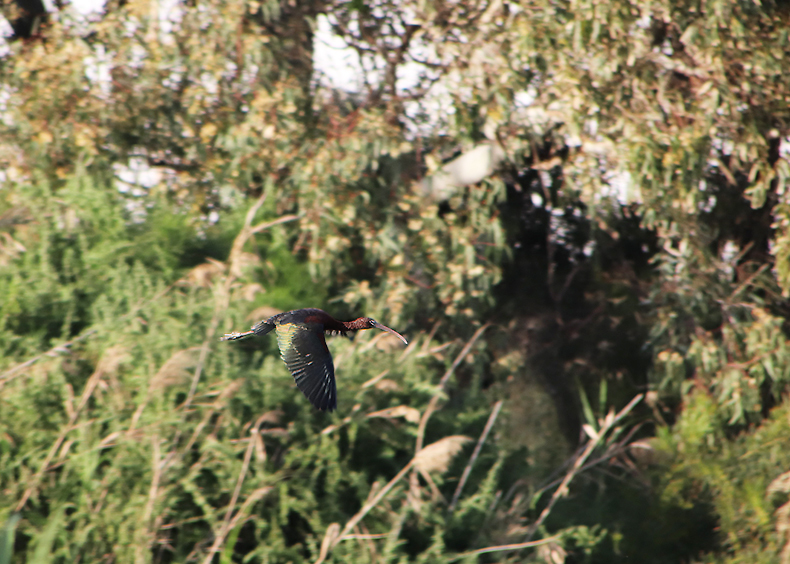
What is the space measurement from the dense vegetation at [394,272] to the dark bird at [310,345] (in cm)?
151

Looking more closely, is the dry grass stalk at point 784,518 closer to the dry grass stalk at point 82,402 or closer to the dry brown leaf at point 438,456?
the dry brown leaf at point 438,456

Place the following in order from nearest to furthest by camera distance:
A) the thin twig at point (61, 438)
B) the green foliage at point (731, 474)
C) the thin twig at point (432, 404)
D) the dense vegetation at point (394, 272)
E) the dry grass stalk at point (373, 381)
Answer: the thin twig at point (61, 438)
the dense vegetation at point (394, 272)
the thin twig at point (432, 404)
the dry grass stalk at point (373, 381)
the green foliage at point (731, 474)

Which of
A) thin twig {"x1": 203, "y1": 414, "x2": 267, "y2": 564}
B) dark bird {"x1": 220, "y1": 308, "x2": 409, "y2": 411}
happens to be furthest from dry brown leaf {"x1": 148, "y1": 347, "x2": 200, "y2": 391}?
dark bird {"x1": 220, "y1": 308, "x2": 409, "y2": 411}

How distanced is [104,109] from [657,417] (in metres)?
4.52

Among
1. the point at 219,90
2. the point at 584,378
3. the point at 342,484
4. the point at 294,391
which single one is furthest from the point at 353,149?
the point at 584,378

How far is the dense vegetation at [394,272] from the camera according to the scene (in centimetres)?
432

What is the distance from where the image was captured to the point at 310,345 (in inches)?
99.9

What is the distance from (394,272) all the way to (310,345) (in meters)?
3.21

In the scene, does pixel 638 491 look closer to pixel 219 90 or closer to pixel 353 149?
pixel 353 149

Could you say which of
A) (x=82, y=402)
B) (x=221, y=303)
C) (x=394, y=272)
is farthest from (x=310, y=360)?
(x=394, y=272)

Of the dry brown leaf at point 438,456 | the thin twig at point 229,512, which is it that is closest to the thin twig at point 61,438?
the thin twig at point 229,512

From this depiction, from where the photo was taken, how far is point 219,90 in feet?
18.9

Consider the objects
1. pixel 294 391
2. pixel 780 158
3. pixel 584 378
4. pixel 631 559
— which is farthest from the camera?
pixel 584 378

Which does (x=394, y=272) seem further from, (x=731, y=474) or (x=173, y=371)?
(x=731, y=474)
